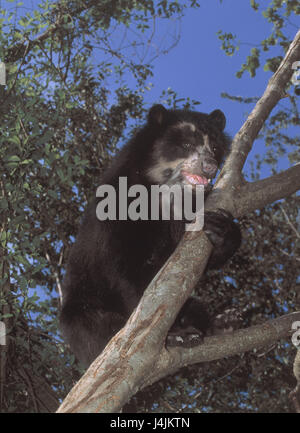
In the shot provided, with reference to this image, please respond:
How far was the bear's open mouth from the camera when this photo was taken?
3914mm

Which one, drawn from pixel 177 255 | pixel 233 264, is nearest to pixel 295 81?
pixel 233 264

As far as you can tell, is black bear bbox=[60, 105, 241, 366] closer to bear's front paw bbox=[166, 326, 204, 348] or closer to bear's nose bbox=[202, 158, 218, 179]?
bear's nose bbox=[202, 158, 218, 179]

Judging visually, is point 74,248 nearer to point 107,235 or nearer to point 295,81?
point 107,235

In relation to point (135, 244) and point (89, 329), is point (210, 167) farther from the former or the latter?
point (89, 329)

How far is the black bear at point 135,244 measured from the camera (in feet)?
12.8

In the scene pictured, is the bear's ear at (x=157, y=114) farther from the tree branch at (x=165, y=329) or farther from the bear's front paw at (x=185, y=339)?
the bear's front paw at (x=185, y=339)

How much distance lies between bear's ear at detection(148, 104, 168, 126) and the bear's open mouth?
2.01 ft

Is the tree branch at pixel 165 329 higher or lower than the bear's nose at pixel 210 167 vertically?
lower

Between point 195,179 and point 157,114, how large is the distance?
857mm

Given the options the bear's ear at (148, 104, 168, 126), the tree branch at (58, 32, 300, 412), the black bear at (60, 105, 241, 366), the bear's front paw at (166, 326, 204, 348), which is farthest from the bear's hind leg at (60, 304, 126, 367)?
the bear's ear at (148, 104, 168, 126)

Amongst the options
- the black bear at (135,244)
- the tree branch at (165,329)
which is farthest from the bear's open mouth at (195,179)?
the tree branch at (165,329)

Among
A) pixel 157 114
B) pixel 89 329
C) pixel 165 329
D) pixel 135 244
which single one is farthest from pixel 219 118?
pixel 165 329

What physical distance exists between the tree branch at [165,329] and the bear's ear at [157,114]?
84cm

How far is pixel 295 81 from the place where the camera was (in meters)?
5.61
